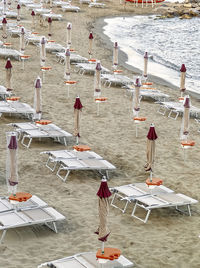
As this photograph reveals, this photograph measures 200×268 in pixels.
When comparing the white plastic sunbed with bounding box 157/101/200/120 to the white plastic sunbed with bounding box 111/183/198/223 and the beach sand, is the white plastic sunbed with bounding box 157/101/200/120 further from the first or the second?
the white plastic sunbed with bounding box 111/183/198/223

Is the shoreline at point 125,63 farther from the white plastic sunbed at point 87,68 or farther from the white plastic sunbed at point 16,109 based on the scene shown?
the white plastic sunbed at point 16,109

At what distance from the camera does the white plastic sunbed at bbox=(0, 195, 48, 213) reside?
10.0 metres

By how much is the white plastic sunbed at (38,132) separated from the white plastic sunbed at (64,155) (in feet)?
3.20

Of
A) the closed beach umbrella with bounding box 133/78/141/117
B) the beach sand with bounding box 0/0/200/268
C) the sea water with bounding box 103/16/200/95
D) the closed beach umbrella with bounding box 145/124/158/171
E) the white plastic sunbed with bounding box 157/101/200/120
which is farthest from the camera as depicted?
the sea water with bounding box 103/16/200/95

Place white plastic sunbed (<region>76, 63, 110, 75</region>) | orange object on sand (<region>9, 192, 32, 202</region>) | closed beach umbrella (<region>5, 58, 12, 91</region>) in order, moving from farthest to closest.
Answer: white plastic sunbed (<region>76, 63, 110, 75</region>) → closed beach umbrella (<region>5, 58, 12, 91</region>) → orange object on sand (<region>9, 192, 32, 202</region>)

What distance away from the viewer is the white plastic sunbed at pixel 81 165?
12305mm

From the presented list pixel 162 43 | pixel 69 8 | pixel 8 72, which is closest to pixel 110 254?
pixel 8 72

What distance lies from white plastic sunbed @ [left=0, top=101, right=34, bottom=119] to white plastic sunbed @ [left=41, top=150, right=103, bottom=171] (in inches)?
119

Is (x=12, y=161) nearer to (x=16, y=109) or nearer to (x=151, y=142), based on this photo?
(x=151, y=142)

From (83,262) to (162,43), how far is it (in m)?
33.3

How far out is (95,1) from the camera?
155ft

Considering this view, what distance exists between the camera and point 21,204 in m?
10.2

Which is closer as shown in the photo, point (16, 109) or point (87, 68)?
point (16, 109)

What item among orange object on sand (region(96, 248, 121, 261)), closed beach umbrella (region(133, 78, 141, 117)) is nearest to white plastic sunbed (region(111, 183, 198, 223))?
orange object on sand (region(96, 248, 121, 261))
